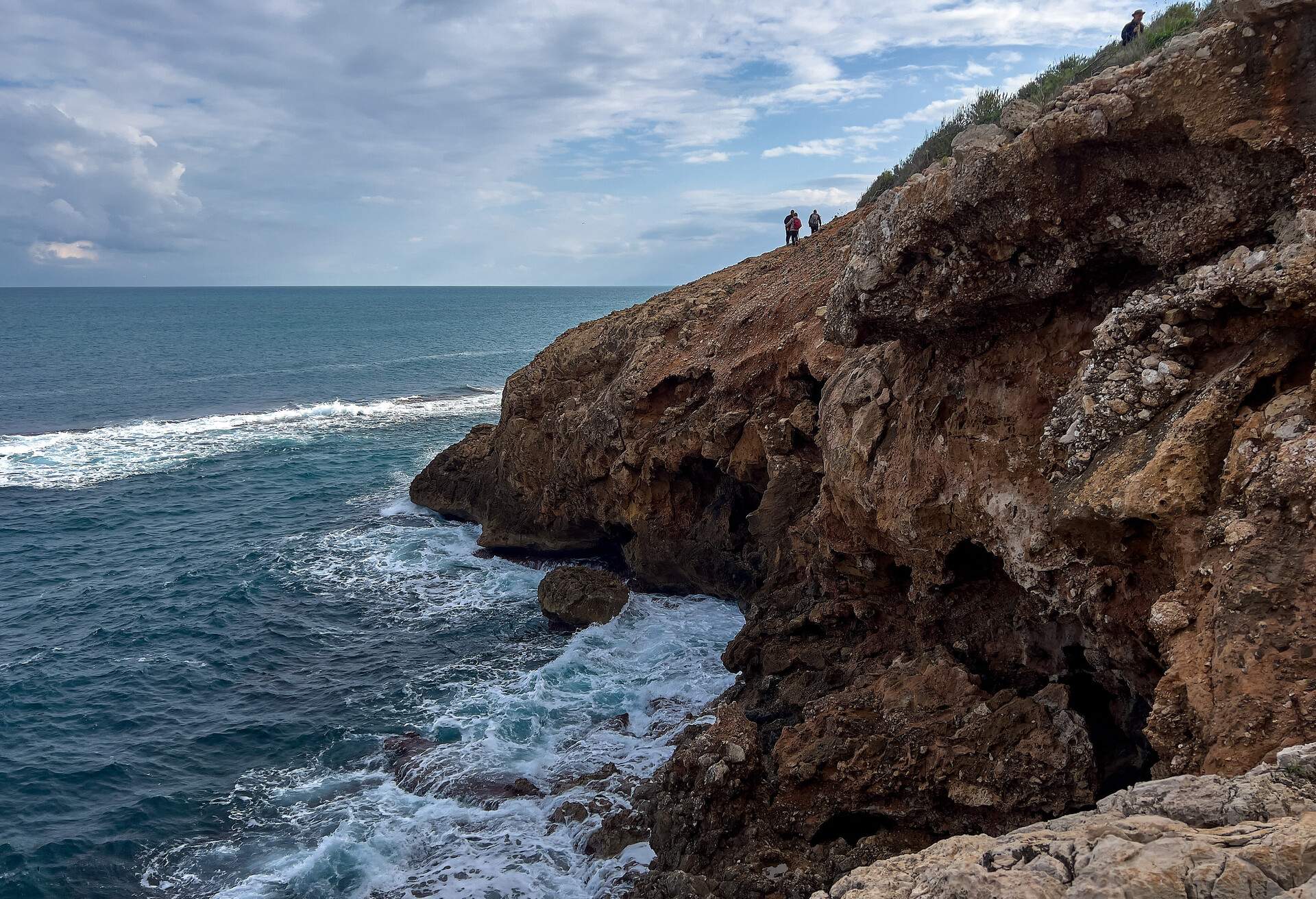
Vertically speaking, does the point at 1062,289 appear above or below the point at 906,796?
above

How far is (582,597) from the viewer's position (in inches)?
938

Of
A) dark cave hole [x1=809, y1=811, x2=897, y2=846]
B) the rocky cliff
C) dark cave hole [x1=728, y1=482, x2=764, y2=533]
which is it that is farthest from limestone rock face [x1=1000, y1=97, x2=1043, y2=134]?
dark cave hole [x1=728, y1=482, x2=764, y2=533]

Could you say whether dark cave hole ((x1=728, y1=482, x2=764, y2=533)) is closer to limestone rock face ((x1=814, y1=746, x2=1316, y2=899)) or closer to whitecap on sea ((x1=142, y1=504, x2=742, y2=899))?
whitecap on sea ((x1=142, y1=504, x2=742, y2=899))

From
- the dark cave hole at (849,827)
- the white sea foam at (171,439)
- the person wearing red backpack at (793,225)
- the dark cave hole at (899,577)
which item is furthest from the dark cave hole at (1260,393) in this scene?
the white sea foam at (171,439)

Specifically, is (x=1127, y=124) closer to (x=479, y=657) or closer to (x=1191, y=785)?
(x=1191, y=785)

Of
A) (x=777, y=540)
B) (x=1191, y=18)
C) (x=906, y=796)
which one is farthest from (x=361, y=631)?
(x=1191, y=18)

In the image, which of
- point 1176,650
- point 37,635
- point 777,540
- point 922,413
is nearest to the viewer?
point 1176,650

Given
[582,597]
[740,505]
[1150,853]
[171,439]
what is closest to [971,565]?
[1150,853]

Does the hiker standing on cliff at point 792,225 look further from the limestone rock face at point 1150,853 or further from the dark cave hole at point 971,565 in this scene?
the limestone rock face at point 1150,853

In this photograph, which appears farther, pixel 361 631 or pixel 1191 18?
pixel 361 631

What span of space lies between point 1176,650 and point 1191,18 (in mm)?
16998

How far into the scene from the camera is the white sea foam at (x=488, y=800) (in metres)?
14.3

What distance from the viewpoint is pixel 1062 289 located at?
36.0 feet

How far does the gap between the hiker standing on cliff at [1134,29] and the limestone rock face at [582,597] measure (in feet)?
61.4
